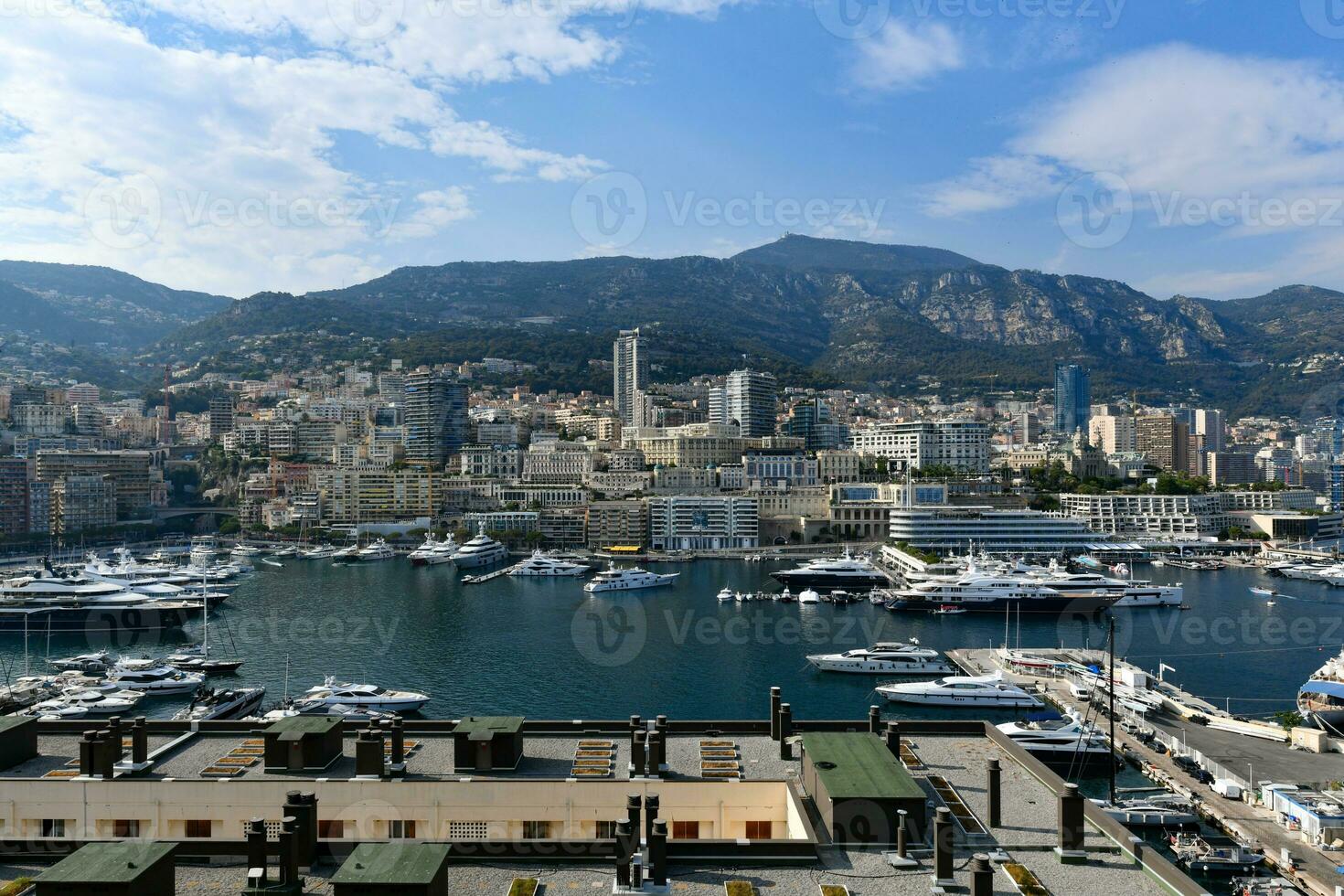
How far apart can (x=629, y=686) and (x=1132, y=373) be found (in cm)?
14387

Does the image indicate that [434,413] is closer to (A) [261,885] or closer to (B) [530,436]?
(B) [530,436]

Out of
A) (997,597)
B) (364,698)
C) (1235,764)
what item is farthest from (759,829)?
(997,597)

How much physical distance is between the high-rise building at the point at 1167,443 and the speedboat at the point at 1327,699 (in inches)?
2939

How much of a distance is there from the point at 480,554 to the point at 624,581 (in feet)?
41.2

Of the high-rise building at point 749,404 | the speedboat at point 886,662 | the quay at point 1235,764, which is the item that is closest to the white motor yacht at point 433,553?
the speedboat at point 886,662

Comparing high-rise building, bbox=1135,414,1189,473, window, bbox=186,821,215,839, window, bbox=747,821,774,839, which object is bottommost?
window, bbox=186,821,215,839

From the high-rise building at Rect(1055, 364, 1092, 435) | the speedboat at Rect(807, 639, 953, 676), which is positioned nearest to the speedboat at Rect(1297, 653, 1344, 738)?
the speedboat at Rect(807, 639, 953, 676)

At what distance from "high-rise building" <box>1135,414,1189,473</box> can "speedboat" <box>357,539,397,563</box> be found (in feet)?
221

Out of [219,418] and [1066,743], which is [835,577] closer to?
[1066,743]

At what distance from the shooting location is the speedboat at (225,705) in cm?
1936

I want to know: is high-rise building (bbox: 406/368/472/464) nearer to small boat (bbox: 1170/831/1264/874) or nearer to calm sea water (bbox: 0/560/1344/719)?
calm sea water (bbox: 0/560/1344/719)

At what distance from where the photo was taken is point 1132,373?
146m

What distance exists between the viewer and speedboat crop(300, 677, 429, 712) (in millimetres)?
20281

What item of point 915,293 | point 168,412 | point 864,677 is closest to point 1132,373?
point 915,293
